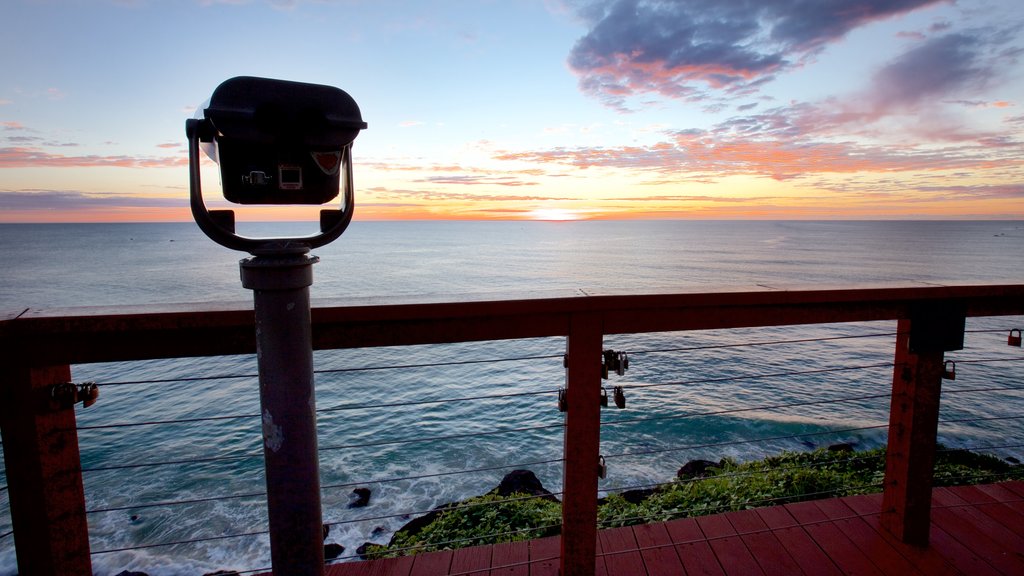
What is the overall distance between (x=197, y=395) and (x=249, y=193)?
1623 centimetres

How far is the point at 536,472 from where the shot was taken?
929 centimetres

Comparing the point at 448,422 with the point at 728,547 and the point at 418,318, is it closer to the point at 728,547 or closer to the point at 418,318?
the point at 728,547

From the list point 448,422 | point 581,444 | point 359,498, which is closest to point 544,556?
point 581,444

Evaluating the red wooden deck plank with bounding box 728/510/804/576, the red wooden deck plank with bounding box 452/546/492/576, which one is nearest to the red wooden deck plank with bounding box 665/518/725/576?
the red wooden deck plank with bounding box 728/510/804/576

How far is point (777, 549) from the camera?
1.94m

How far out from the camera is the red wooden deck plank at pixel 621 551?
1808 millimetres

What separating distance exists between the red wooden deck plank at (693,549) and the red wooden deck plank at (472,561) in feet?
2.44

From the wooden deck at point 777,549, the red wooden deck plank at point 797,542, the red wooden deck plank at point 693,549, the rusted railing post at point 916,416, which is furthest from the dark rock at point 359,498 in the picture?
the rusted railing post at point 916,416

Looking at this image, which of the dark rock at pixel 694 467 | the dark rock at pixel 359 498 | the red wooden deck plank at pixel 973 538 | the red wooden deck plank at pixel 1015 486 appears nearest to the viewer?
the red wooden deck plank at pixel 973 538

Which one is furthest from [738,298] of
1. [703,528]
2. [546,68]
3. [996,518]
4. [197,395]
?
[197,395]

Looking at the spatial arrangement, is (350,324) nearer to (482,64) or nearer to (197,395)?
(482,64)

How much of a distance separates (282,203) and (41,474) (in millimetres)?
1008

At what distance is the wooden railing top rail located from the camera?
1.17 metres

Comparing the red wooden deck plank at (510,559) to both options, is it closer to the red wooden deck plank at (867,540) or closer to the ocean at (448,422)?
the ocean at (448,422)
